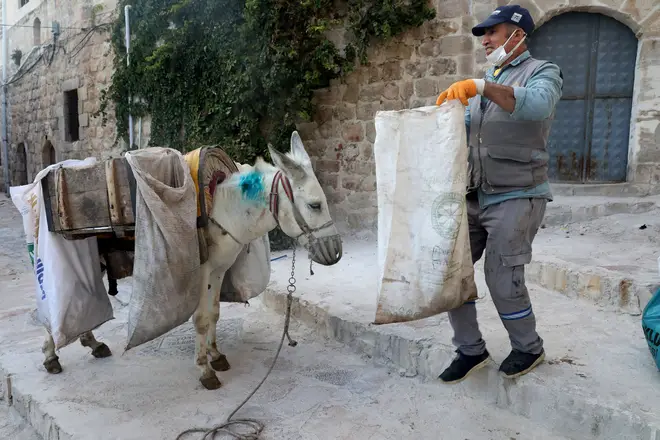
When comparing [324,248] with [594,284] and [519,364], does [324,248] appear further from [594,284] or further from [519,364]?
[594,284]

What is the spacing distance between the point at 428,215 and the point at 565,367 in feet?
3.81

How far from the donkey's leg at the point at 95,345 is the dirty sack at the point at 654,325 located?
3286 mm

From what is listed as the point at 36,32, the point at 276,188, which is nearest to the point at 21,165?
the point at 36,32

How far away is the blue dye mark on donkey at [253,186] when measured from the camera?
2785 millimetres

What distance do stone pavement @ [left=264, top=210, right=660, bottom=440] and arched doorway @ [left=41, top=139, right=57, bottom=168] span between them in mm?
10307

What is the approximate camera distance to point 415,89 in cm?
602

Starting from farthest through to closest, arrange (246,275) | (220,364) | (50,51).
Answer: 1. (50,51)
2. (246,275)
3. (220,364)

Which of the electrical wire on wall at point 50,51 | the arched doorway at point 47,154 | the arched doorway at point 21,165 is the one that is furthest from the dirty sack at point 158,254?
the arched doorway at point 21,165

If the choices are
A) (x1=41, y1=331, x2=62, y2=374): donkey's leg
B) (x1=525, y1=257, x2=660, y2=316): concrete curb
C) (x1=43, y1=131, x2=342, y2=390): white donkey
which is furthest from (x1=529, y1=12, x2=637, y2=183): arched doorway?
(x1=41, y1=331, x2=62, y2=374): donkey's leg

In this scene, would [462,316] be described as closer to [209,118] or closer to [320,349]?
[320,349]

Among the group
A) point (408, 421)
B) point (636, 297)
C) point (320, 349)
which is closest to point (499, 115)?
point (408, 421)

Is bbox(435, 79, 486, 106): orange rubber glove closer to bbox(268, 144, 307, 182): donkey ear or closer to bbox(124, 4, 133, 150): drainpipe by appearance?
bbox(268, 144, 307, 182): donkey ear

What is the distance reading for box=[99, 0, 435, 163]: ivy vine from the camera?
610 cm

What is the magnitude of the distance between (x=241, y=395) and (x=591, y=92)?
486 centimetres
